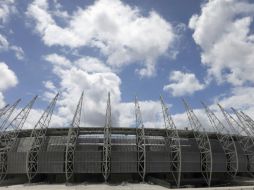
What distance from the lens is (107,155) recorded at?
82.6 meters

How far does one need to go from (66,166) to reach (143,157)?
21.1m

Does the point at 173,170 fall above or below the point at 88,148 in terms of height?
below

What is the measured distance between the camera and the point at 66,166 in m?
81.1

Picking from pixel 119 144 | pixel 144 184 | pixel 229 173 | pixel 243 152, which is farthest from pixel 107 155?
pixel 243 152

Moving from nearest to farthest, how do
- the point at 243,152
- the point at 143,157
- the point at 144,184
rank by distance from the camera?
1. the point at 144,184
2. the point at 143,157
3. the point at 243,152

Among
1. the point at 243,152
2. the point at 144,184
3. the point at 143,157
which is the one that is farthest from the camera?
the point at 243,152

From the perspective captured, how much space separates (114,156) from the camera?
85000 mm

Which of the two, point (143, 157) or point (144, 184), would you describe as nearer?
point (144, 184)

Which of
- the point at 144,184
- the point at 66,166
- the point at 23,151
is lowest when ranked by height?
the point at 144,184

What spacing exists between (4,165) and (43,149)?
11908 millimetres

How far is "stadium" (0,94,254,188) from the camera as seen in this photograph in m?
84.2

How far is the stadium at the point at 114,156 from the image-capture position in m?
84.2

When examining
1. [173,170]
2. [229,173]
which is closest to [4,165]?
[173,170]

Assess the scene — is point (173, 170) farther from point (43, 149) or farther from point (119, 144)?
point (43, 149)
